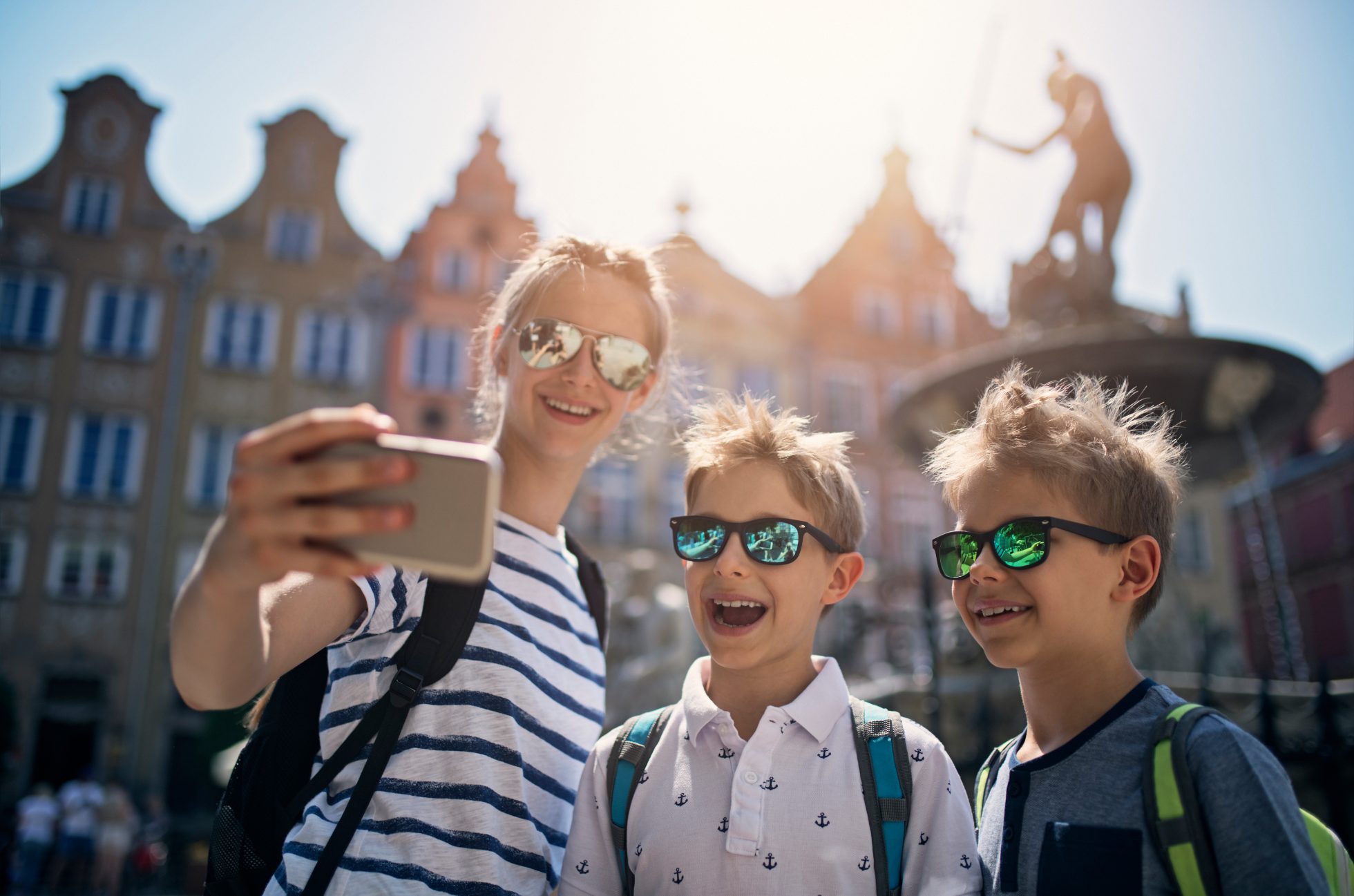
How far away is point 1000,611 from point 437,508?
1.37m

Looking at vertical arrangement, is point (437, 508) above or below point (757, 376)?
below

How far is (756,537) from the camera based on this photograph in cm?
228

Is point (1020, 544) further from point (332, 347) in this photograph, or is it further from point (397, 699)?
point (332, 347)

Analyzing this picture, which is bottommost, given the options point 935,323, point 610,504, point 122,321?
point 610,504

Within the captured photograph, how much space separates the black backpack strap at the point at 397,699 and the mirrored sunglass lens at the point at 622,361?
0.67 m

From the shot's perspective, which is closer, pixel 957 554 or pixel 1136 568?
pixel 1136 568

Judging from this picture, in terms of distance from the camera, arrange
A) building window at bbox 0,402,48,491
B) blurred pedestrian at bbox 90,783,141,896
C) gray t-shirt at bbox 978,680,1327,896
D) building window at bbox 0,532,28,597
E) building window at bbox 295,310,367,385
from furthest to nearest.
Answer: building window at bbox 295,310,367,385, building window at bbox 0,402,48,491, building window at bbox 0,532,28,597, blurred pedestrian at bbox 90,783,141,896, gray t-shirt at bbox 978,680,1327,896

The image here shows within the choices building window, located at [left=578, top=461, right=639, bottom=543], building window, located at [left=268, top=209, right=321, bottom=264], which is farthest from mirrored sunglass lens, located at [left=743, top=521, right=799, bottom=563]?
building window, located at [left=268, top=209, right=321, bottom=264]

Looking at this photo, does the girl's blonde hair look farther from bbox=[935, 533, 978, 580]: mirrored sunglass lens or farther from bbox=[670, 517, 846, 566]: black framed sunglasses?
bbox=[935, 533, 978, 580]: mirrored sunglass lens

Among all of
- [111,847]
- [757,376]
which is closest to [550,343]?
[111,847]

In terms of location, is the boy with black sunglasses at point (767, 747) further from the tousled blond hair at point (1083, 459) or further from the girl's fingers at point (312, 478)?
the girl's fingers at point (312, 478)

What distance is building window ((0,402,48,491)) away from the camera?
20.7 m

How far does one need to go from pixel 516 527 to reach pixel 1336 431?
3449 centimetres

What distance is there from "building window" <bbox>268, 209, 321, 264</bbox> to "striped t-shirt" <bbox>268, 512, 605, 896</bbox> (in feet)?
75.3
